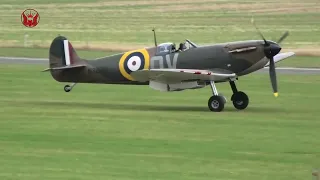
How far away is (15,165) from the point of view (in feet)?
44.6

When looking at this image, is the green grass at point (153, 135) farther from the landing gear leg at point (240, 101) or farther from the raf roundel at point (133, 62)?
the raf roundel at point (133, 62)

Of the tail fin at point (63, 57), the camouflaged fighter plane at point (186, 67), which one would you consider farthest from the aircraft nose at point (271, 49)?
the tail fin at point (63, 57)

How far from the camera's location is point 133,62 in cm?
2386

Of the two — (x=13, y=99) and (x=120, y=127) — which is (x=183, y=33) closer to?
(x=13, y=99)

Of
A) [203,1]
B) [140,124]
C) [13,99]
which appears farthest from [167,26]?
[140,124]

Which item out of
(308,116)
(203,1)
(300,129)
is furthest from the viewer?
(203,1)

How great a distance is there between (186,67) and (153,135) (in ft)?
19.7

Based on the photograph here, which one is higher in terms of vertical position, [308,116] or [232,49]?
[232,49]

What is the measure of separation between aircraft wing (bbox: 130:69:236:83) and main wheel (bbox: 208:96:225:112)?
63cm

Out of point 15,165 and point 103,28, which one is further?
point 103,28

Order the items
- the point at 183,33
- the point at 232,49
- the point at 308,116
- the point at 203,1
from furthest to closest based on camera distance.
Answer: the point at 203,1, the point at 183,33, the point at 232,49, the point at 308,116

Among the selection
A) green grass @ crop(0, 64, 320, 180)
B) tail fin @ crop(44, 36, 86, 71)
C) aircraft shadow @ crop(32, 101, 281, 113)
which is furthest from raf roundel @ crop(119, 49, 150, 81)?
tail fin @ crop(44, 36, 86, 71)

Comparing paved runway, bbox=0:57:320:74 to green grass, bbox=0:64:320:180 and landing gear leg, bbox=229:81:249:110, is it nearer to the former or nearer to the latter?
green grass, bbox=0:64:320:180

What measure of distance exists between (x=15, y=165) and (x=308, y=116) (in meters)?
9.83
